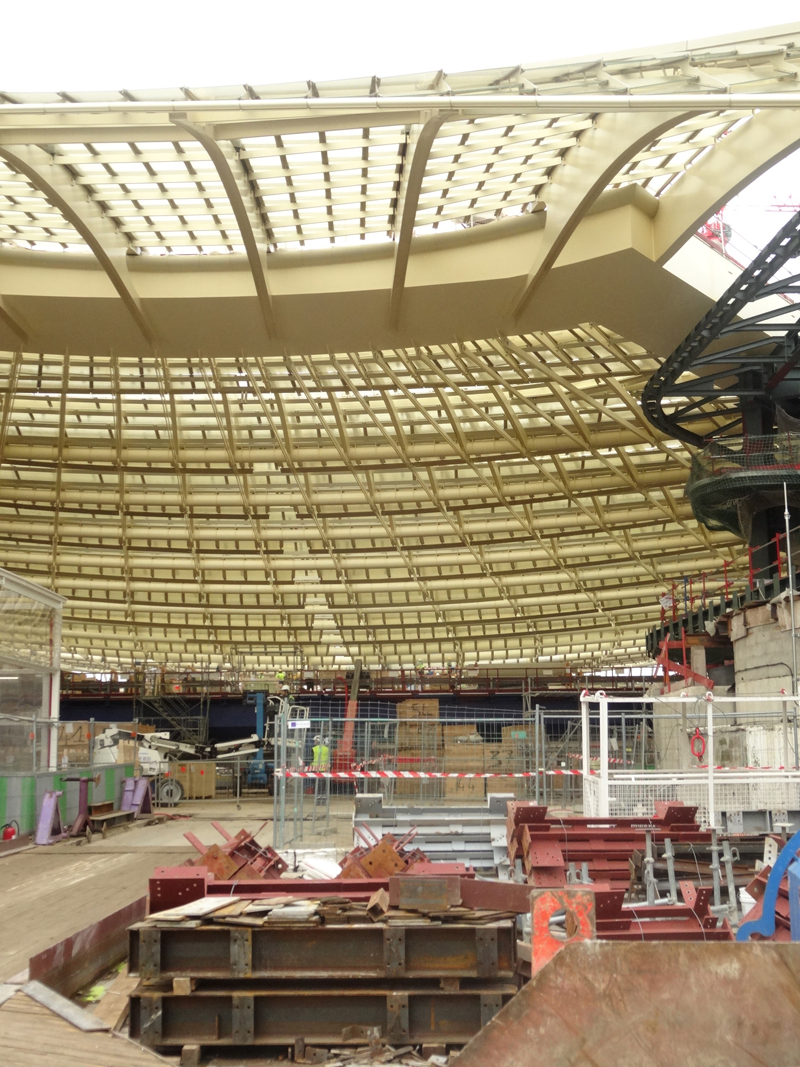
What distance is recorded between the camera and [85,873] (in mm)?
16547

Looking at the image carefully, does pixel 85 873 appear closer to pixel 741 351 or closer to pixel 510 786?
pixel 510 786

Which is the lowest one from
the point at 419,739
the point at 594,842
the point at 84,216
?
the point at 594,842

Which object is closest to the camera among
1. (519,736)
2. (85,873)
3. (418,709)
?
(85,873)

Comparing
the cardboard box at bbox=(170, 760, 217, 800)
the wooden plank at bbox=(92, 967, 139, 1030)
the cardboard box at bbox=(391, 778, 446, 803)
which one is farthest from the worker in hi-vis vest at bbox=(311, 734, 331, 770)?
the cardboard box at bbox=(170, 760, 217, 800)

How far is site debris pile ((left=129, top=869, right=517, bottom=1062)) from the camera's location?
8375mm

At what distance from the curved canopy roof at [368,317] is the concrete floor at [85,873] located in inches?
450

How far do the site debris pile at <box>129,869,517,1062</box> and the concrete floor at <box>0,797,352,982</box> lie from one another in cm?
193

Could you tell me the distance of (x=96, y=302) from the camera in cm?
2364

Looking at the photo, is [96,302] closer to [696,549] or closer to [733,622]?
[733,622]

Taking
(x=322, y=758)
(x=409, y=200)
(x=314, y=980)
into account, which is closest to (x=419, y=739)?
(x=322, y=758)

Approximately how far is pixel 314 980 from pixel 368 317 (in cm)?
1804

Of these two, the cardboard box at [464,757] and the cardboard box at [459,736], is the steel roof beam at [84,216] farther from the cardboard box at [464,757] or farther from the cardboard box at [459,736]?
the cardboard box at [459,736]

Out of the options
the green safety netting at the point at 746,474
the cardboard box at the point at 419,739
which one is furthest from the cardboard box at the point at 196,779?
the green safety netting at the point at 746,474

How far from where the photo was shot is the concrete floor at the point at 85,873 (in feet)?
38.5
